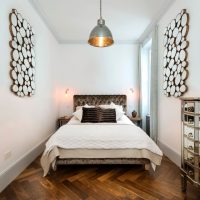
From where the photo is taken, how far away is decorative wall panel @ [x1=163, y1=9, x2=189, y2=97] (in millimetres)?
2689

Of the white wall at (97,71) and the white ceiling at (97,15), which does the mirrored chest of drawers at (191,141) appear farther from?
the white wall at (97,71)

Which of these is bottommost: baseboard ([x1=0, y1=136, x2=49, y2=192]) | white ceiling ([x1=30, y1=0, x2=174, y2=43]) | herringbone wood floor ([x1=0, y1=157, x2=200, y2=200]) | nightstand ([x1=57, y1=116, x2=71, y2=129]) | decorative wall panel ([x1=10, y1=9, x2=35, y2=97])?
herringbone wood floor ([x1=0, y1=157, x2=200, y2=200])

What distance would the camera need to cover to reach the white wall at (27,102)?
231 cm

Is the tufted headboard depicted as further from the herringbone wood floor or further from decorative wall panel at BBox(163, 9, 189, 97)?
the herringbone wood floor

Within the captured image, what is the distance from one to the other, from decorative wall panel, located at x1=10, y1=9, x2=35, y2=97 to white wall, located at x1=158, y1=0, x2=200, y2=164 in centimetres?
266

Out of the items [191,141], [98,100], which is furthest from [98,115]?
[191,141]

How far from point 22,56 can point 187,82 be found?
8.88 feet

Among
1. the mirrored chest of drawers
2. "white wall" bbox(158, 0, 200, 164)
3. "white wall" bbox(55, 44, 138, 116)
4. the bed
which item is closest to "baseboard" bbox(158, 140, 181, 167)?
"white wall" bbox(158, 0, 200, 164)

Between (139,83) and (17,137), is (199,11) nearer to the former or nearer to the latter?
(139,83)

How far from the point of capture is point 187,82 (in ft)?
8.73

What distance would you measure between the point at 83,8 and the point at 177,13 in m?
1.73

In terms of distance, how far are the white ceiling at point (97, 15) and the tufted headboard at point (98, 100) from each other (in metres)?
1.73

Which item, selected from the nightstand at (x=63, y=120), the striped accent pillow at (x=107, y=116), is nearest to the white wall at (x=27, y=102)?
the nightstand at (x=63, y=120)

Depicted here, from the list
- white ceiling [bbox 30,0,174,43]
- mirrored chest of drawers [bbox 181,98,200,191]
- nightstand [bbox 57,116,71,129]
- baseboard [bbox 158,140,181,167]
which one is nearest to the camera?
mirrored chest of drawers [bbox 181,98,200,191]
